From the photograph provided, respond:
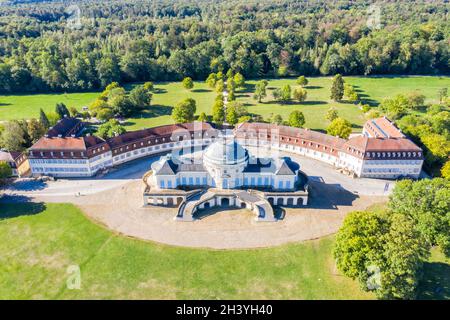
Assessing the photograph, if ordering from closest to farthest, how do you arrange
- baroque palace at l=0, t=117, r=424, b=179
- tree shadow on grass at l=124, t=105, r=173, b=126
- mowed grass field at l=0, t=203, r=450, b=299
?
1. mowed grass field at l=0, t=203, r=450, b=299
2. baroque palace at l=0, t=117, r=424, b=179
3. tree shadow on grass at l=124, t=105, r=173, b=126

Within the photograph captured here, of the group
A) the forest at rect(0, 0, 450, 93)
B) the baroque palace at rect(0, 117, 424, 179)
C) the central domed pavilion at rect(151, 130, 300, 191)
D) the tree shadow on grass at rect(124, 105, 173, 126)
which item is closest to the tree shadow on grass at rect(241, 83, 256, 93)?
the forest at rect(0, 0, 450, 93)

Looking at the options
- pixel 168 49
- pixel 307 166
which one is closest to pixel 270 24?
pixel 168 49

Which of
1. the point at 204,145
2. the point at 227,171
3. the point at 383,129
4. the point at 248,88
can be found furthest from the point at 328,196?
the point at 248,88

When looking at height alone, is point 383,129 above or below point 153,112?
below

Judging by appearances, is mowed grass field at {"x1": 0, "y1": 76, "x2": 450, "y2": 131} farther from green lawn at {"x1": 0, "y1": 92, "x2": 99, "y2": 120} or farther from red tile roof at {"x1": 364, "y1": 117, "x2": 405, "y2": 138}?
red tile roof at {"x1": 364, "y1": 117, "x2": 405, "y2": 138}

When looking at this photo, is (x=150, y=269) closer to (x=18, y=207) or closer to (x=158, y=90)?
(x=18, y=207)
